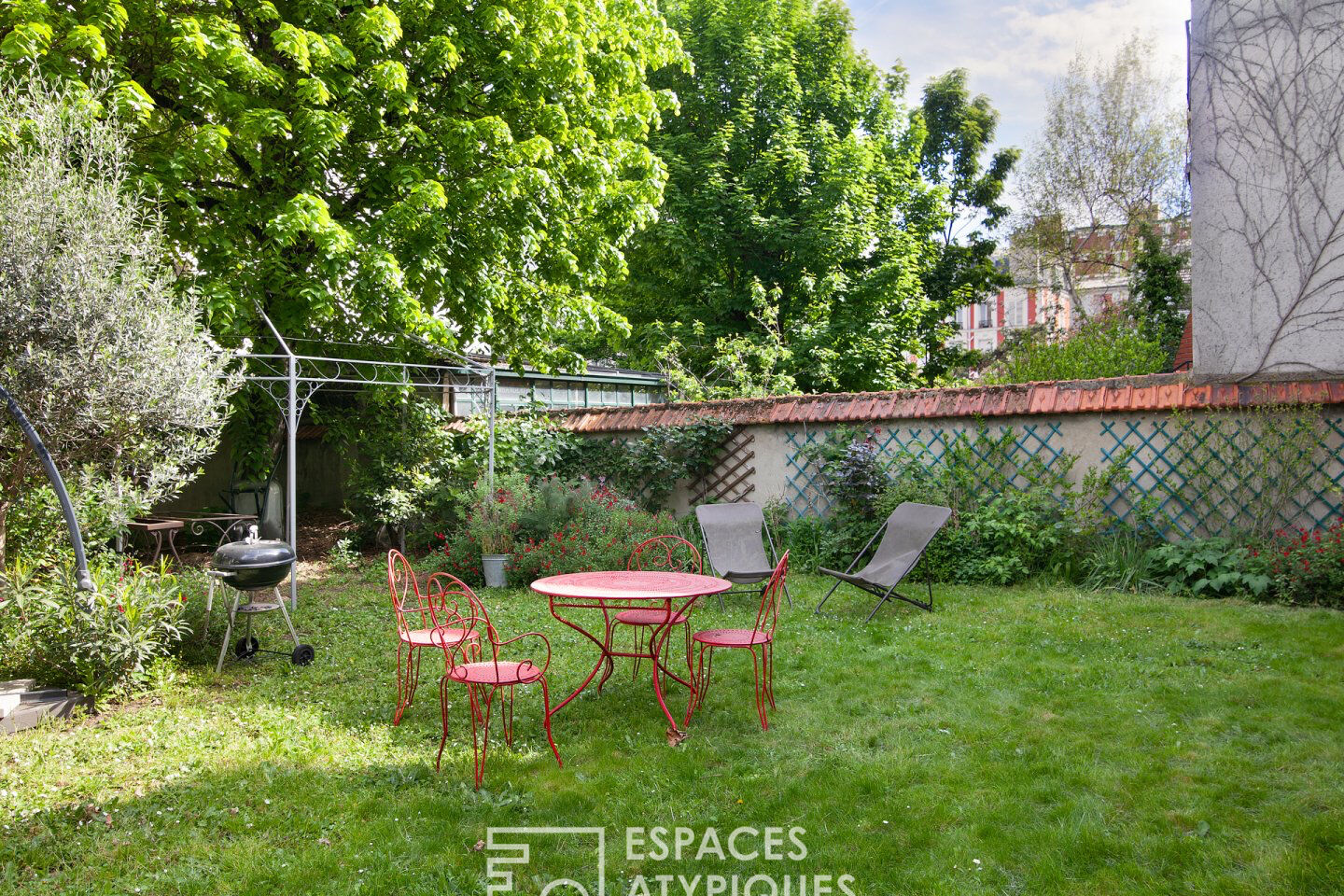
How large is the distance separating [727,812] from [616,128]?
29.8 feet

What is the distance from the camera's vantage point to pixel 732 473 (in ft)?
30.1

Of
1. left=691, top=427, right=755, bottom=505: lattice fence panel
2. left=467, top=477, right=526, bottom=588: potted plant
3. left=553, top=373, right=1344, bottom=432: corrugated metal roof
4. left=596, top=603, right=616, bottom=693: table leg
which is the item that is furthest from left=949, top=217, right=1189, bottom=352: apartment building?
left=596, top=603, right=616, bottom=693: table leg

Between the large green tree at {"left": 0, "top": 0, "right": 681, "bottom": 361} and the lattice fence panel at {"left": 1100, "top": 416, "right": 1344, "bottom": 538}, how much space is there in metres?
6.06

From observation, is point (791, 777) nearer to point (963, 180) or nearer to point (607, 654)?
point (607, 654)

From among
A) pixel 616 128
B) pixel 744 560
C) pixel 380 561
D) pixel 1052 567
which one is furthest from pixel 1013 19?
pixel 380 561

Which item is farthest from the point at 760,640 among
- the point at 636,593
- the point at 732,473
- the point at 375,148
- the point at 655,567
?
the point at 375,148

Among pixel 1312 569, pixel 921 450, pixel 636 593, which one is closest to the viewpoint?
pixel 636 593

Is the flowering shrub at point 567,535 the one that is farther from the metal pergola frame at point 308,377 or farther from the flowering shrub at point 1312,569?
the flowering shrub at point 1312,569

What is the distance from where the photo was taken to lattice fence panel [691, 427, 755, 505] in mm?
9047

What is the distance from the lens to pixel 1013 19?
13023mm

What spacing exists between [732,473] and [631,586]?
5.17m

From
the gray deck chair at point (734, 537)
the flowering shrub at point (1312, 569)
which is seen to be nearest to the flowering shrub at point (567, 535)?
the gray deck chair at point (734, 537)

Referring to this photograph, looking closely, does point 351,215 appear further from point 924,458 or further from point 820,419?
point 924,458

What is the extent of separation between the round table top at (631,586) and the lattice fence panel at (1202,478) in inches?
181
